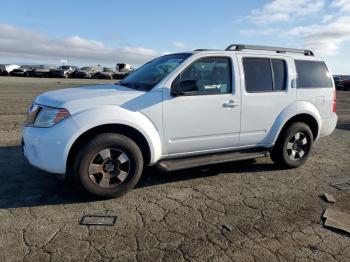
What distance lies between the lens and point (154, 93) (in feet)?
14.7

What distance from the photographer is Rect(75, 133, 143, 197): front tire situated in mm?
4121

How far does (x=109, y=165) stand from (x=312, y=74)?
3.86 m

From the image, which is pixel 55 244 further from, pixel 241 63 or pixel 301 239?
pixel 241 63

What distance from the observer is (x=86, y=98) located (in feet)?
13.8

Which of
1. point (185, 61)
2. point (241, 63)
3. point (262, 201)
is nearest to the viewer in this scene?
point (262, 201)

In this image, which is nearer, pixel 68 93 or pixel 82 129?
pixel 82 129

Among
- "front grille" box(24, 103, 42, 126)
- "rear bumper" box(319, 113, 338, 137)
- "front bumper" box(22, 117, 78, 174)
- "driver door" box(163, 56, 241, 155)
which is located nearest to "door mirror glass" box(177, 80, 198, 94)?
"driver door" box(163, 56, 241, 155)

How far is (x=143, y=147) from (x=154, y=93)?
0.72 meters

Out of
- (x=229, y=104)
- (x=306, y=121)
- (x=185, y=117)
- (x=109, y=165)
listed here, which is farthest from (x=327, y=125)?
(x=109, y=165)

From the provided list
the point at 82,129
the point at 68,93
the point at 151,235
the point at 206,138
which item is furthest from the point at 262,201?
the point at 68,93

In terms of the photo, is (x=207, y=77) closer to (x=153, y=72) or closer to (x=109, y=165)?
(x=153, y=72)

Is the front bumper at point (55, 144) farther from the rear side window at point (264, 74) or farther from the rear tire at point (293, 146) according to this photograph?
the rear tire at point (293, 146)

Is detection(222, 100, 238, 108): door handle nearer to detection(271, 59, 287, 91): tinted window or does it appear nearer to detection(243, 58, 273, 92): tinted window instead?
detection(243, 58, 273, 92): tinted window

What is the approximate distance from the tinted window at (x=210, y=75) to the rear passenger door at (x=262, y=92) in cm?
27
